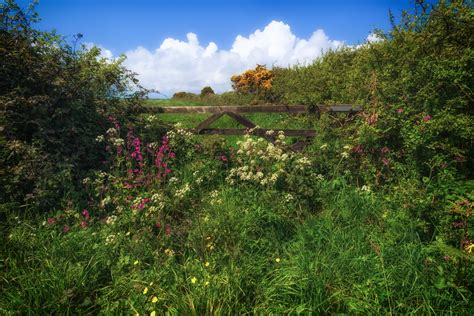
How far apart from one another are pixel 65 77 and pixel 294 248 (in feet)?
19.3

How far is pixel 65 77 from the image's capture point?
6816mm

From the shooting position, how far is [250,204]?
16.1 feet

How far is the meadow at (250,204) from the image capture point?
3.13 m

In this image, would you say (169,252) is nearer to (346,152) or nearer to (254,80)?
(346,152)

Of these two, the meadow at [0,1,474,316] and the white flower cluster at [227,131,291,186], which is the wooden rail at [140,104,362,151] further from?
the white flower cluster at [227,131,291,186]

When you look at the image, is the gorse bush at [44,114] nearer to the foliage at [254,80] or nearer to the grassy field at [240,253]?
the grassy field at [240,253]

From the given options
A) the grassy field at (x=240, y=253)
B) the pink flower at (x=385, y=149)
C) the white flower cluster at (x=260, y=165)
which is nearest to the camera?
the grassy field at (x=240, y=253)

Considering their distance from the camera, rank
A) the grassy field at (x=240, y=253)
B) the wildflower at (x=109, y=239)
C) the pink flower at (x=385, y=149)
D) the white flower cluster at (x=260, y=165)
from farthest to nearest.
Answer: the pink flower at (x=385, y=149) < the white flower cluster at (x=260, y=165) < the wildflower at (x=109, y=239) < the grassy field at (x=240, y=253)

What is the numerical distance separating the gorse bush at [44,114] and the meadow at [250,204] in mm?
32

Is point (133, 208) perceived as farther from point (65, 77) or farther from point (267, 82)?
point (267, 82)

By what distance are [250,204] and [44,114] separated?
173 inches

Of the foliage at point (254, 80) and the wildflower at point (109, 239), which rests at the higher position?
the foliage at point (254, 80)

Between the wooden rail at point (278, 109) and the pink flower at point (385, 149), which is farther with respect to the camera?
the wooden rail at point (278, 109)

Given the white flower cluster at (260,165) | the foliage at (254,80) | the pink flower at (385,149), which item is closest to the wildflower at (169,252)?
the white flower cluster at (260,165)
